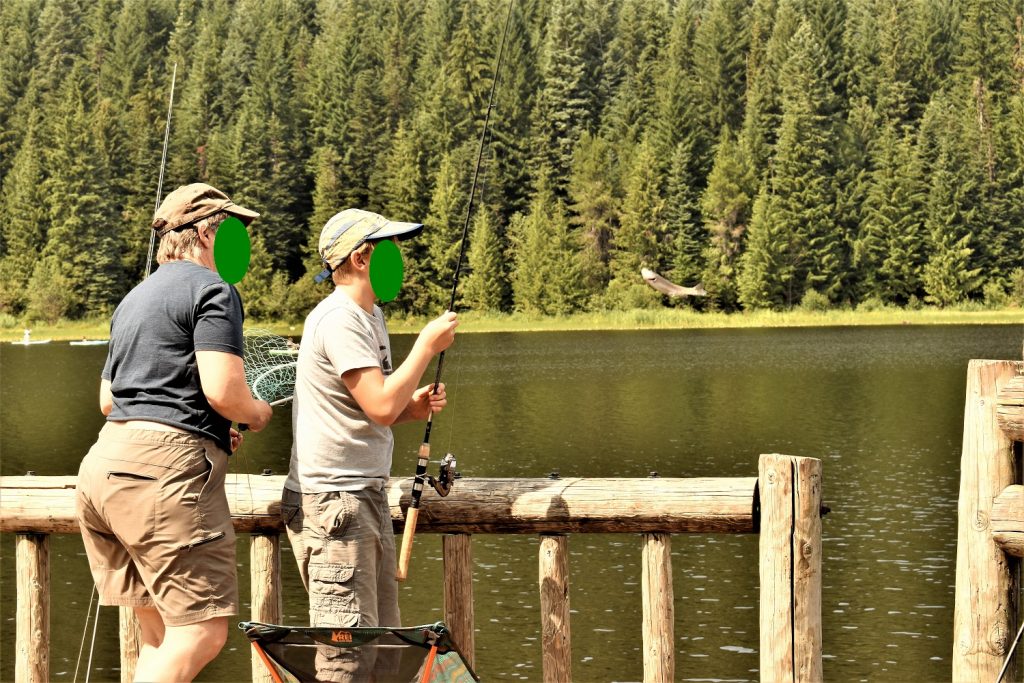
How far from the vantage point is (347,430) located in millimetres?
4031

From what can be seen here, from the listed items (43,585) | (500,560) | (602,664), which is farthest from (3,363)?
(43,585)

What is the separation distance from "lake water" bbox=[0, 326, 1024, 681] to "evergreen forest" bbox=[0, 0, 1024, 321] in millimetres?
22278

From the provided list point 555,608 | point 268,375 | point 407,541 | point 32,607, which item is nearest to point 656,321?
point 268,375

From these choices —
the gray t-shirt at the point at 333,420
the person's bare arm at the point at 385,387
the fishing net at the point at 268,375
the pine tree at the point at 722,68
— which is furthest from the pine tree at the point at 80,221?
the person's bare arm at the point at 385,387

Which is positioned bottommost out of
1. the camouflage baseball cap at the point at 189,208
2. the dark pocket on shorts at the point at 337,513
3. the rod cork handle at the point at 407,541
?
the rod cork handle at the point at 407,541

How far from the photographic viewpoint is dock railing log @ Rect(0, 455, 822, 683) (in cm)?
419

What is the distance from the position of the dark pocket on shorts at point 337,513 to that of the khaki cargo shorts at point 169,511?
26 centimetres

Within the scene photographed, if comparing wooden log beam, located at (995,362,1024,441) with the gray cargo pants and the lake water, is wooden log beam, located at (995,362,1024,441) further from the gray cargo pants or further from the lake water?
the lake water

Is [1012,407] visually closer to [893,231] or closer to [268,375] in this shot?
[268,375]

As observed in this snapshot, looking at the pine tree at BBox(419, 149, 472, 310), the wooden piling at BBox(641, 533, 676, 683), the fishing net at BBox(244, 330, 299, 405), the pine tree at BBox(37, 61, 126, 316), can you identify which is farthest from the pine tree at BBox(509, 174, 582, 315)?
the wooden piling at BBox(641, 533, 676, 683)

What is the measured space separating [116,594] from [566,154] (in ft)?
284

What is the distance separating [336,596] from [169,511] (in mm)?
505

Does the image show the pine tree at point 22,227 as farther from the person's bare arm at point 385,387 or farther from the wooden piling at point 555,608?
the person's bare arm at point 385,387

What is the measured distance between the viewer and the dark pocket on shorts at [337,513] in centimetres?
401
